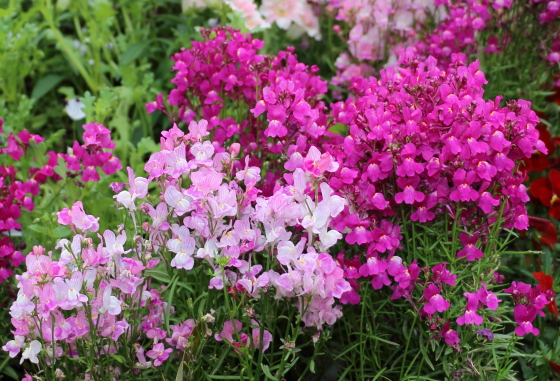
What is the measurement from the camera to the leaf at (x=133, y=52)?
3084 millimetres

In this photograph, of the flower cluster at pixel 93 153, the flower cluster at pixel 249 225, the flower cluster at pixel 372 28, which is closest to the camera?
the flower cluster at pixel 249 225

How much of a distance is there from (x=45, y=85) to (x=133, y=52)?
0.53 meters

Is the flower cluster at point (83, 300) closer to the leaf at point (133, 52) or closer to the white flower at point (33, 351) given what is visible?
the white flower at point (33, 351)

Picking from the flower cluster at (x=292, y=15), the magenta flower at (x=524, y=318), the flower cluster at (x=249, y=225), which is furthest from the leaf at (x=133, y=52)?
the magenta flower at (x=524, y=318)

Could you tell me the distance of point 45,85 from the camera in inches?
130

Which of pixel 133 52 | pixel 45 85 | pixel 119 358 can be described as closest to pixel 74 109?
pixel 45 85

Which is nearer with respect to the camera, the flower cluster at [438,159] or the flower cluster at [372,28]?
the flower cluster at [438,159]

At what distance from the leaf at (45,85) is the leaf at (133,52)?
0.44 metres

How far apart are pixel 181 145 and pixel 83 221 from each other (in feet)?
0.98

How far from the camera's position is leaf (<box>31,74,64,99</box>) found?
3.24 meters

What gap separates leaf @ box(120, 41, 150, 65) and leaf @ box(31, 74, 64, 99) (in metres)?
0.44

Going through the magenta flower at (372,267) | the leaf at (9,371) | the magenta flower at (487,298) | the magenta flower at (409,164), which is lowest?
the leaf at (9,371)

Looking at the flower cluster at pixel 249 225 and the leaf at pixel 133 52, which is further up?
the flower cluster at pixel 249 225

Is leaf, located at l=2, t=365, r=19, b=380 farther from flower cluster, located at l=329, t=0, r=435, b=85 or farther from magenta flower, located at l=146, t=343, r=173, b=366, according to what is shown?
flower cluster, located at l=329, t=0, r=435, b=85
